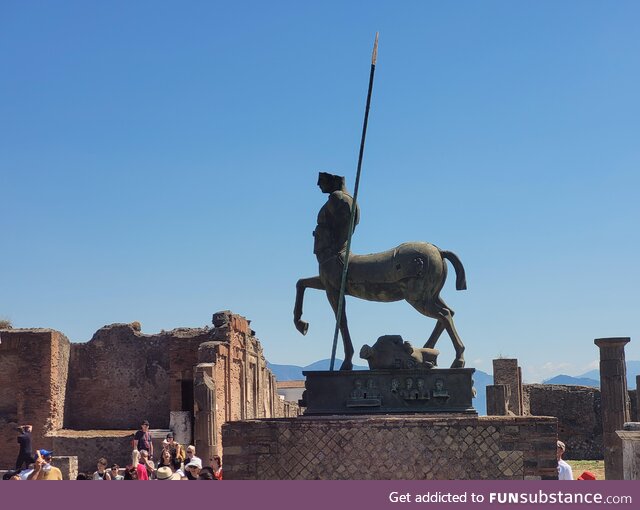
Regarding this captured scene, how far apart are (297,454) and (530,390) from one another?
26.9m

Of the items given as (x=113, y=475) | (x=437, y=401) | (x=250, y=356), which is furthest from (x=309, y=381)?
(x=250, y=356)

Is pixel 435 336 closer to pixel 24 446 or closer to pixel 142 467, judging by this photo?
pixel 142 467

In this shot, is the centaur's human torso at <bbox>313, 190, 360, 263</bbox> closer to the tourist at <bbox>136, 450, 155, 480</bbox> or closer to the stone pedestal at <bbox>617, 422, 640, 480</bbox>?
the stone pedestal at <bbox>617, 422, 640, 480</bbox>

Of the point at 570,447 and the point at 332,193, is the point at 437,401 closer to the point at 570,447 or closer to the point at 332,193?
the point at 332,193

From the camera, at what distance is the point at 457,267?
10570mm

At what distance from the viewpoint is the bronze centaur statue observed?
1025 cm

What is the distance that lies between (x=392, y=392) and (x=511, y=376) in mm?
23803

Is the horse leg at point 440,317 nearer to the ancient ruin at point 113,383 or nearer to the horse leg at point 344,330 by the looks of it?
the horse leg at point 344,330

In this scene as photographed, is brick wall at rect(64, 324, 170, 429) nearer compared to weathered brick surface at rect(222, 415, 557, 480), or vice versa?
weathered brick surface at rect(222, 415, 557, 480)

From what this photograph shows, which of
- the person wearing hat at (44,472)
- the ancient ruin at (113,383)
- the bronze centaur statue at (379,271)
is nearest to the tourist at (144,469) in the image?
the person wearing hat at (44,472)

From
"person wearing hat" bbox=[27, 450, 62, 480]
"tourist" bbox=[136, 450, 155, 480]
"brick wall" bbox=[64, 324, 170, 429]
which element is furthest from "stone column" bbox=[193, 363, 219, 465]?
"person wearing hat" bbox=[27, 450, 62, 480]

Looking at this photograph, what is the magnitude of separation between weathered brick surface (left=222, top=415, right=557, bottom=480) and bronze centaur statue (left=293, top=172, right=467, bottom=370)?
34.5 inches

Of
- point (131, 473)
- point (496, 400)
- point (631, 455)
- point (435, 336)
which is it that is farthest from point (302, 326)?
point (496, 400)

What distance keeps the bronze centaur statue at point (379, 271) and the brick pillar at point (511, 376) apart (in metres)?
22.7
